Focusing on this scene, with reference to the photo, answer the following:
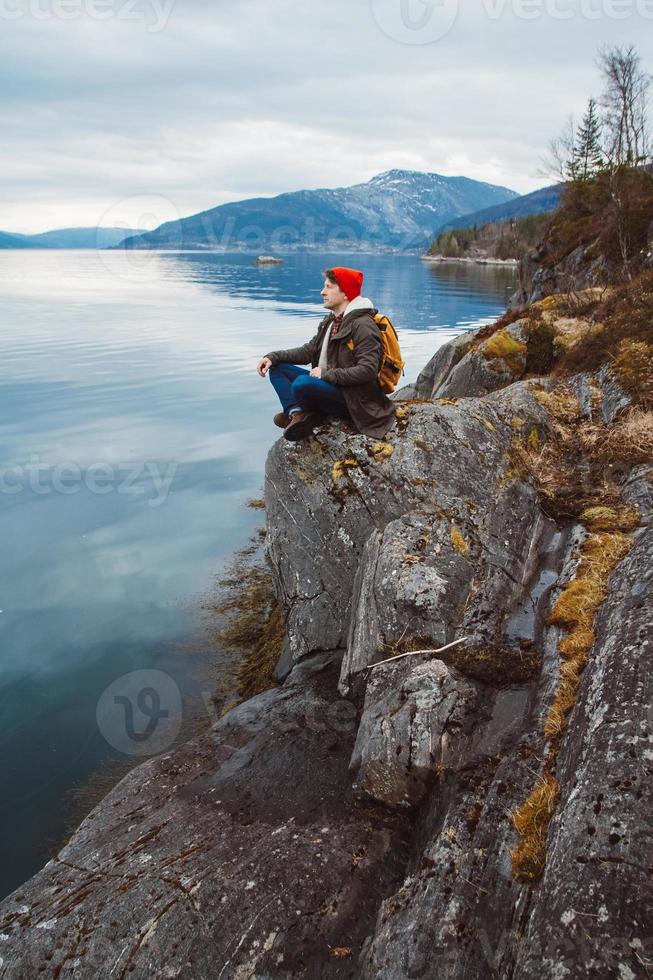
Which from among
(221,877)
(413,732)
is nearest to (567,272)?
(413,732)

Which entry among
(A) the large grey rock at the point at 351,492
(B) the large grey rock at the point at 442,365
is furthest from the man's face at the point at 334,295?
(B) the large grey rock at the point at 442,365

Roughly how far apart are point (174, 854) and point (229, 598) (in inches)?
406

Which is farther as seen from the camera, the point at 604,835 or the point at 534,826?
the point at 534,826

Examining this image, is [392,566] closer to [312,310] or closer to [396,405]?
[396,405]

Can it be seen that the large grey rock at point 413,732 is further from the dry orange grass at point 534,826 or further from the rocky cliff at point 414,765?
the dry orange grass at point 534,826

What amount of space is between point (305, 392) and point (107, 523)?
1444 centimetres

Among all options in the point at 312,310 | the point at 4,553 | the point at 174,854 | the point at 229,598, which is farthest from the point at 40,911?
the point at 312,310

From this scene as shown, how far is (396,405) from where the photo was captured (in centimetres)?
1107

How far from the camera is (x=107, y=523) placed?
21562mm

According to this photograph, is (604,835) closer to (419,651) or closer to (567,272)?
(419,651)

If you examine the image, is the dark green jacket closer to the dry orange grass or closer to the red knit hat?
the red knit hat

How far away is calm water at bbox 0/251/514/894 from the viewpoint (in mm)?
11539

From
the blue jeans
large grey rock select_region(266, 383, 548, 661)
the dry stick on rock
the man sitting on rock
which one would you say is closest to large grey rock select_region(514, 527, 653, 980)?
the dry stick on rock

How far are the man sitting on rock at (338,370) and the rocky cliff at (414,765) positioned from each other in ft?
1.56
